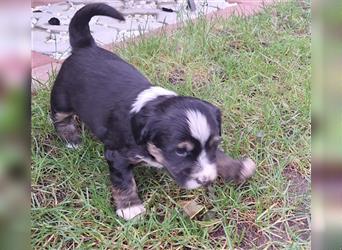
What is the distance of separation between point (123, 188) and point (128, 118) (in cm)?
29

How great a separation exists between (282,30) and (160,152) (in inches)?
96.2

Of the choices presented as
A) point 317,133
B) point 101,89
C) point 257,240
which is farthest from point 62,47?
point 317,133

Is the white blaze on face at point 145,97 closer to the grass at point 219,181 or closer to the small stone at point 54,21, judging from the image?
the grass at point 219,181

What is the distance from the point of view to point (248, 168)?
2312mm

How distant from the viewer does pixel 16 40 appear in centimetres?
66

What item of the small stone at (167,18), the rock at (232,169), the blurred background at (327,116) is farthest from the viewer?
the small stone at (167,18)

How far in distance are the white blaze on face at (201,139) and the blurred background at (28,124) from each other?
1.01 meters

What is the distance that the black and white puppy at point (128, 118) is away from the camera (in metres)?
1.94

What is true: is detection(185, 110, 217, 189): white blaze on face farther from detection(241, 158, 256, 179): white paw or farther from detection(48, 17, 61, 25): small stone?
detection(48, 17, 61, 25): small stone

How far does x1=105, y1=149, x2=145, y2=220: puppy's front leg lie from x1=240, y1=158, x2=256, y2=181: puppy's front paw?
47cm

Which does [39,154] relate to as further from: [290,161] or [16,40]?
[16,40]

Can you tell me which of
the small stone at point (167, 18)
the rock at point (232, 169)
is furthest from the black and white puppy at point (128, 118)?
the small stone at point (167, 18)

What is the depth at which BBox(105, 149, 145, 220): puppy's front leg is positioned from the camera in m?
2.07

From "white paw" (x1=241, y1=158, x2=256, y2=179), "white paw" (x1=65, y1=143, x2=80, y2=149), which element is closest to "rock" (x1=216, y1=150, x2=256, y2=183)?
"white paw" (x1=241, y1=158, x2=256, y2=179)
